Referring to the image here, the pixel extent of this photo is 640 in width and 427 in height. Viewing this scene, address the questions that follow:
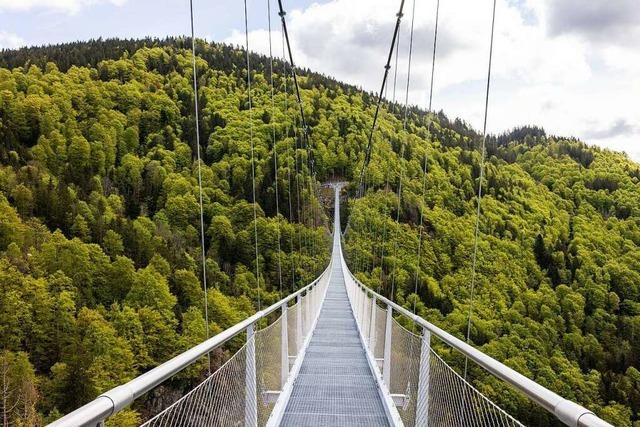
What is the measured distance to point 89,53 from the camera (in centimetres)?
7281

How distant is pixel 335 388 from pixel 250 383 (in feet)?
6.94

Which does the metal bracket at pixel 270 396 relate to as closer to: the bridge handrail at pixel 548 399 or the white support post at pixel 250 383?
the white support post at pixel 250 383

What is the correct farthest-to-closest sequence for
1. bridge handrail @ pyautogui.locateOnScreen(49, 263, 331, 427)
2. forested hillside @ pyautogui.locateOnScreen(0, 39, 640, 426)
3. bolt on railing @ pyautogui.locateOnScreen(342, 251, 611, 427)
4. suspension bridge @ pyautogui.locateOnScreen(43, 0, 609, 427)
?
forested hillside @ pyautogui.locateOnScreen(0, 39, 640, 426)
suspension bridge @ pyautogui.locateOnScreen(43, 0, 609, 427)
bolt on railing @ pyautogui.locateOnScreen(342, 251, 611, 427)
bridge handrail @ pyautogui.locateOnScreen(49, 263, 331, 427)

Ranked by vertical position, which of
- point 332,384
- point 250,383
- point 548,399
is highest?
point 548,399

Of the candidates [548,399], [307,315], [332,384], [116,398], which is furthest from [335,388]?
[116,398]

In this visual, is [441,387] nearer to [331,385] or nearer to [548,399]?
[548,399]

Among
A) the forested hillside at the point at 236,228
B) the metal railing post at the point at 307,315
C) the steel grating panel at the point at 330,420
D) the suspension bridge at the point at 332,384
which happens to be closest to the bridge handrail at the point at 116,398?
the suspension bridge at the point at 332,384

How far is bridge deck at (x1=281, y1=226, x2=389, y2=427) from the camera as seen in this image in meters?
3.75

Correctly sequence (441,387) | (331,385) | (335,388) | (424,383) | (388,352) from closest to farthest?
(441,387)
(424,383)
(388,352)
(335,388)
(331,385)

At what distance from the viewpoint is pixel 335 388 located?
4.65 meters

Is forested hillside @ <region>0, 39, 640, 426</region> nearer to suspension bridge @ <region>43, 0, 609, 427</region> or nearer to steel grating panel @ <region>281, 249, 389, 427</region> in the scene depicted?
steel grating panel @ <region>281, 249, 389, 427</region>

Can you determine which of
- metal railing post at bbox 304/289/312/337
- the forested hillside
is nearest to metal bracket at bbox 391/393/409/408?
metal railing post at bbox 304/289/312/337

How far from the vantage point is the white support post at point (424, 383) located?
259 centimetres

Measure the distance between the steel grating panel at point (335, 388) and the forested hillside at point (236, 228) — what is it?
11.2m
